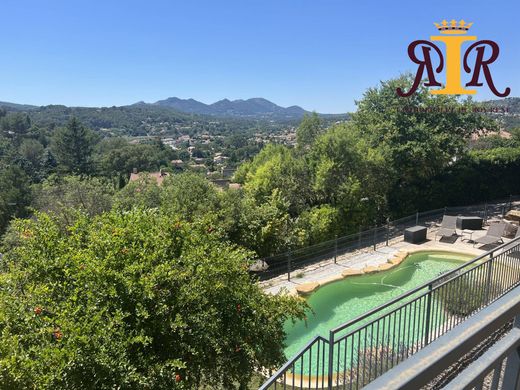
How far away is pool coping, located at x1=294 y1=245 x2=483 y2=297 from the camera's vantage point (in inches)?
488

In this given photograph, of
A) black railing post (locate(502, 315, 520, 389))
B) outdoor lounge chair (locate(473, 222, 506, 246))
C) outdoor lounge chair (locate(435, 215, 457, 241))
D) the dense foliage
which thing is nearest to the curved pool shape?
outdoor lounge chair (locate(473, 222, 506, 246))

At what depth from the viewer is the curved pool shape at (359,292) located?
10.8 meters

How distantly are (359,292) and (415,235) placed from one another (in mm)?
5260

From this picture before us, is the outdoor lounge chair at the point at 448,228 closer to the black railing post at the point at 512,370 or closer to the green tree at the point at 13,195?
the black railing post at the point at 512,370

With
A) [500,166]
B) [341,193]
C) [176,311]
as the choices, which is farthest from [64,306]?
[500,166]

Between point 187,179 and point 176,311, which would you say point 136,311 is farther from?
point 187,179

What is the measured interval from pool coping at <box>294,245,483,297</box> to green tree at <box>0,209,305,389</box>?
4.59m

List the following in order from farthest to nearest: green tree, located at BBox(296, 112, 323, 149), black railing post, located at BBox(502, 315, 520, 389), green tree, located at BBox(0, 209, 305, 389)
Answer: green tree, located at BBox(296, 112, 323, 149) → green tree, located at BBox(0, 209, 305, 389) → black railing post, located at BBox(502, 315, 520, 389)

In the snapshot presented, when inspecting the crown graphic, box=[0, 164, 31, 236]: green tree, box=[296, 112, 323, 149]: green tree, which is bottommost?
box=[0, 164, 31, 236]: green tree

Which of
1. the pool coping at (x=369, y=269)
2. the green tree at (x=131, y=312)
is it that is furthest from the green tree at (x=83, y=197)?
the green tree at (x=131, y=312)

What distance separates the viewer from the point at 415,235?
16547mm

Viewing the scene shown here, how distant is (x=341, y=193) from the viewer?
1747cm

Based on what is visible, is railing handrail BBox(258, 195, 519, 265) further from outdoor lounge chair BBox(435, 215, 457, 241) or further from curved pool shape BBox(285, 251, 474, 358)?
curved pool shape BBox(285, 251, 474, 358)

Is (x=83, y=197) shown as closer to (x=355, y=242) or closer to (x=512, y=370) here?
(x=355, y=242)
